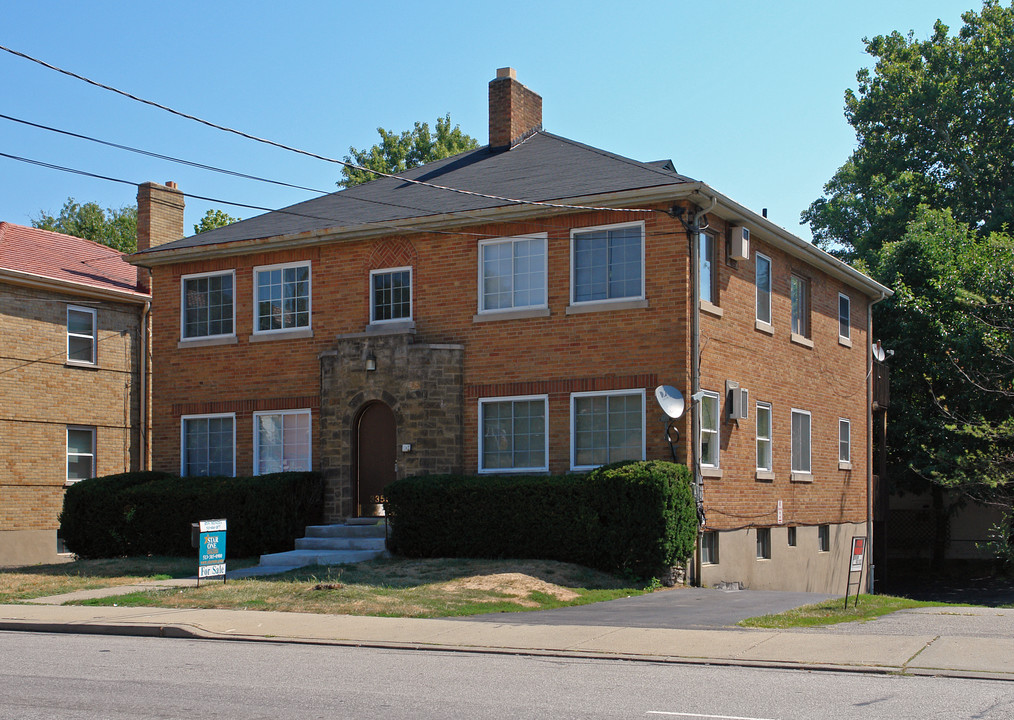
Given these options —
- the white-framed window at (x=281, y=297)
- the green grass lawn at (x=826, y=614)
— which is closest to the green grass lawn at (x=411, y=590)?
the green grass lawn at (x=826, y=614)

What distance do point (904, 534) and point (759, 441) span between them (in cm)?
1540

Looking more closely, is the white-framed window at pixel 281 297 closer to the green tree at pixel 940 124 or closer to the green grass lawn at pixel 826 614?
the green grass lawn at pixel 826 614

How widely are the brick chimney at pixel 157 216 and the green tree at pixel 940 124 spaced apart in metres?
24.4

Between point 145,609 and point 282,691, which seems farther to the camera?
point 145,609

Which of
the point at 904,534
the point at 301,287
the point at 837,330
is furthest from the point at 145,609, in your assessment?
the point at 904,534

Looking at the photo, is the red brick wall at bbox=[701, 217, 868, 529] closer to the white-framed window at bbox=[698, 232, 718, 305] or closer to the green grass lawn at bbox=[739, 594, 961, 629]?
the white-framed window at bbox=[698, 232, 718, 305]

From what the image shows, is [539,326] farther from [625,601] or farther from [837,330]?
[837,330]

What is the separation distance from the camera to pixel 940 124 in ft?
144

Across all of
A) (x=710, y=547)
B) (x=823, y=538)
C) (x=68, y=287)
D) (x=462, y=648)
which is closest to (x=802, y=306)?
(x=823, y=538)

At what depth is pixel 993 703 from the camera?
8336 millimetres

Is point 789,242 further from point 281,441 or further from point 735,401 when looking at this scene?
point 281,441

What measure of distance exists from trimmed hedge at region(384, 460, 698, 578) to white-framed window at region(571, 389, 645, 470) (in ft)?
4.04

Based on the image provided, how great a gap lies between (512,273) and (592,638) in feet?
31.4

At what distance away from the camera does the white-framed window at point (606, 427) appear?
19.1 metres
